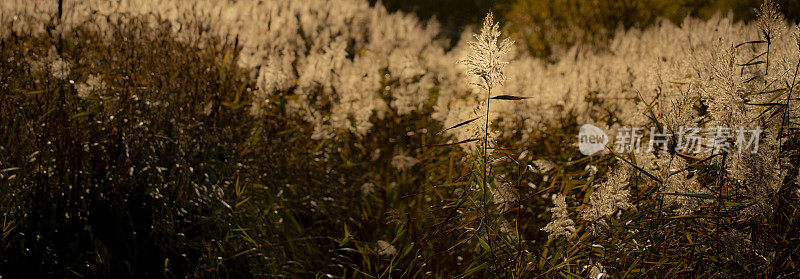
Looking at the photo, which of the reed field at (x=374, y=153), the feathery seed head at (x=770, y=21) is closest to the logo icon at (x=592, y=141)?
the reed field at (x=374, y=153)

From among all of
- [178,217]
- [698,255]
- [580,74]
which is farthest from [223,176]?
[580,74]

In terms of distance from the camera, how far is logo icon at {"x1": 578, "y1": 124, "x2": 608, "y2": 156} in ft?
6.70

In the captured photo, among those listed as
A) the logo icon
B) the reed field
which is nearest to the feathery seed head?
the reed field

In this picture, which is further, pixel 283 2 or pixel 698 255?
pixel 283 2

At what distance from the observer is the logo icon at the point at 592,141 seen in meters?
2.04

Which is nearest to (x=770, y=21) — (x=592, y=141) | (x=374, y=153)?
(x=592, y=141)

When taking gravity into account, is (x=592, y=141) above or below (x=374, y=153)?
above

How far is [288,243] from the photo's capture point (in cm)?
207

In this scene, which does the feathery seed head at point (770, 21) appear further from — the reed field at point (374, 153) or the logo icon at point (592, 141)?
the logo icon at point (592, 141)

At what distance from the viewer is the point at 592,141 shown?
2.10 metres

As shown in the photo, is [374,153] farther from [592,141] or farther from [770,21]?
[770,21]

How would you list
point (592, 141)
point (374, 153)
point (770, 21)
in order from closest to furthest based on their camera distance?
point (770, 21) < point (592, 141) < point (374, 153)

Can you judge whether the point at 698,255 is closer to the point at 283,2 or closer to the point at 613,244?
the point at 613,244

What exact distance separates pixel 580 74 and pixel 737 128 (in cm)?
203
